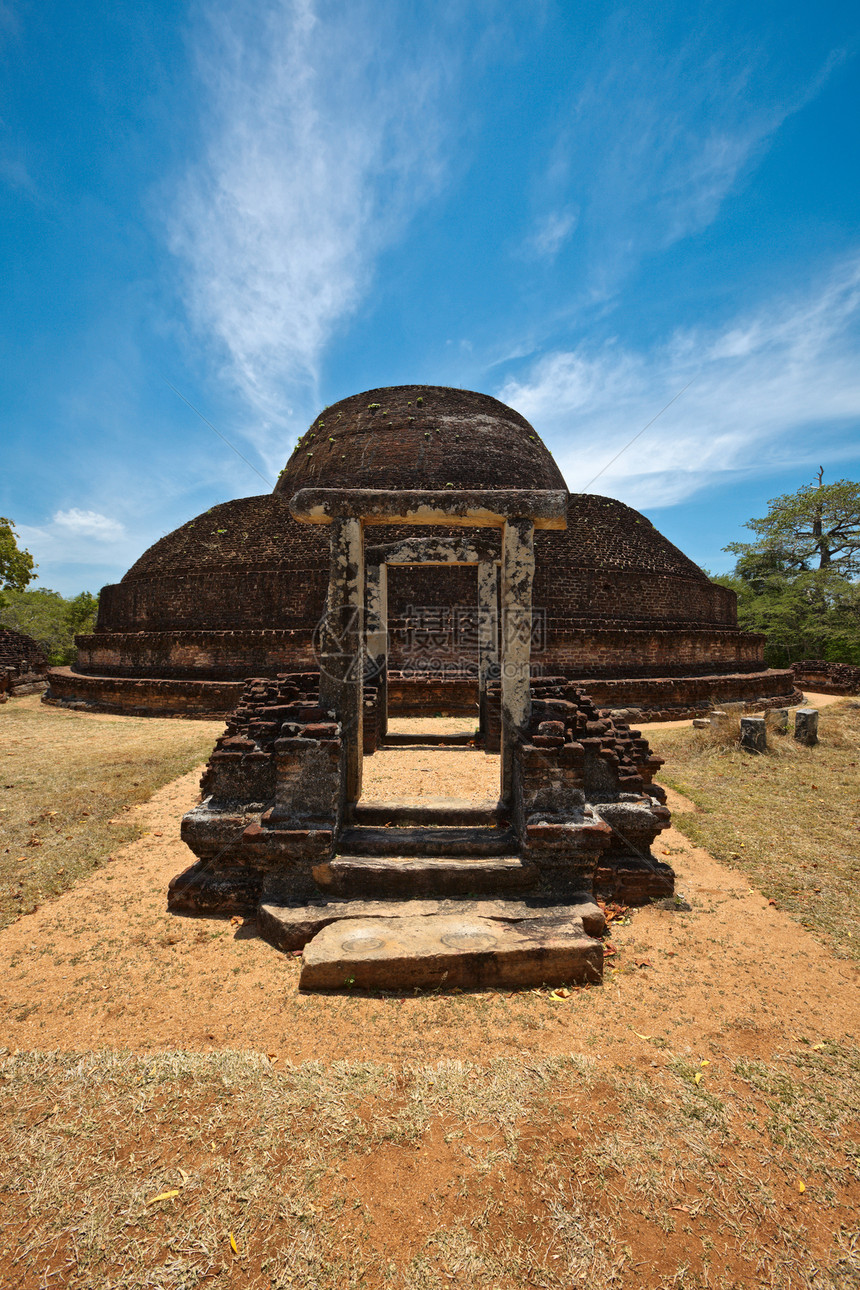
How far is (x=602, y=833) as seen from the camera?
3490 mm

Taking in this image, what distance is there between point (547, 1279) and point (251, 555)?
15442 millimetres

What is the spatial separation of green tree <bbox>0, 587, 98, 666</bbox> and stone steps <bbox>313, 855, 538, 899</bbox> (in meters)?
25.4

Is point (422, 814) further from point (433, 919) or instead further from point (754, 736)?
point (754, 736)

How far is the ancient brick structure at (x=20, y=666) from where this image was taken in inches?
599

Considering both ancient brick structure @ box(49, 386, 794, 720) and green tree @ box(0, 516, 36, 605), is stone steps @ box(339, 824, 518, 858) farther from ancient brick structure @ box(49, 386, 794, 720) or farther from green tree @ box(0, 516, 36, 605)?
green tree @ box(0, 516, 36, 605)

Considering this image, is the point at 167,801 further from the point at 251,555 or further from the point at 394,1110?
the point at 251,555

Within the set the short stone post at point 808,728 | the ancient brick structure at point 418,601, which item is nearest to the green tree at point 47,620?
the ancient brick structure at point 418,601

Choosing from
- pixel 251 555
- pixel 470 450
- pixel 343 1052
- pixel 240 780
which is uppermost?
pixel 470 450

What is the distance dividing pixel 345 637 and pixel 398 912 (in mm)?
2056

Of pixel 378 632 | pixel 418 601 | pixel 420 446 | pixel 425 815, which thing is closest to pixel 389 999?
pixel 425 815

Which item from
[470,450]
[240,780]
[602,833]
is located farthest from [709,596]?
[240,780]

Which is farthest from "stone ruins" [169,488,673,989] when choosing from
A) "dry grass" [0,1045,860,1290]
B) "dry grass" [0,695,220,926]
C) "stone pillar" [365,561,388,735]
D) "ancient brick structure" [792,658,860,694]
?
"ancient brick structure" [792,658,860,694]

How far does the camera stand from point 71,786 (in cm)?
638

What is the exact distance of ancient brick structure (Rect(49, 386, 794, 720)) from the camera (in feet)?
40.7
